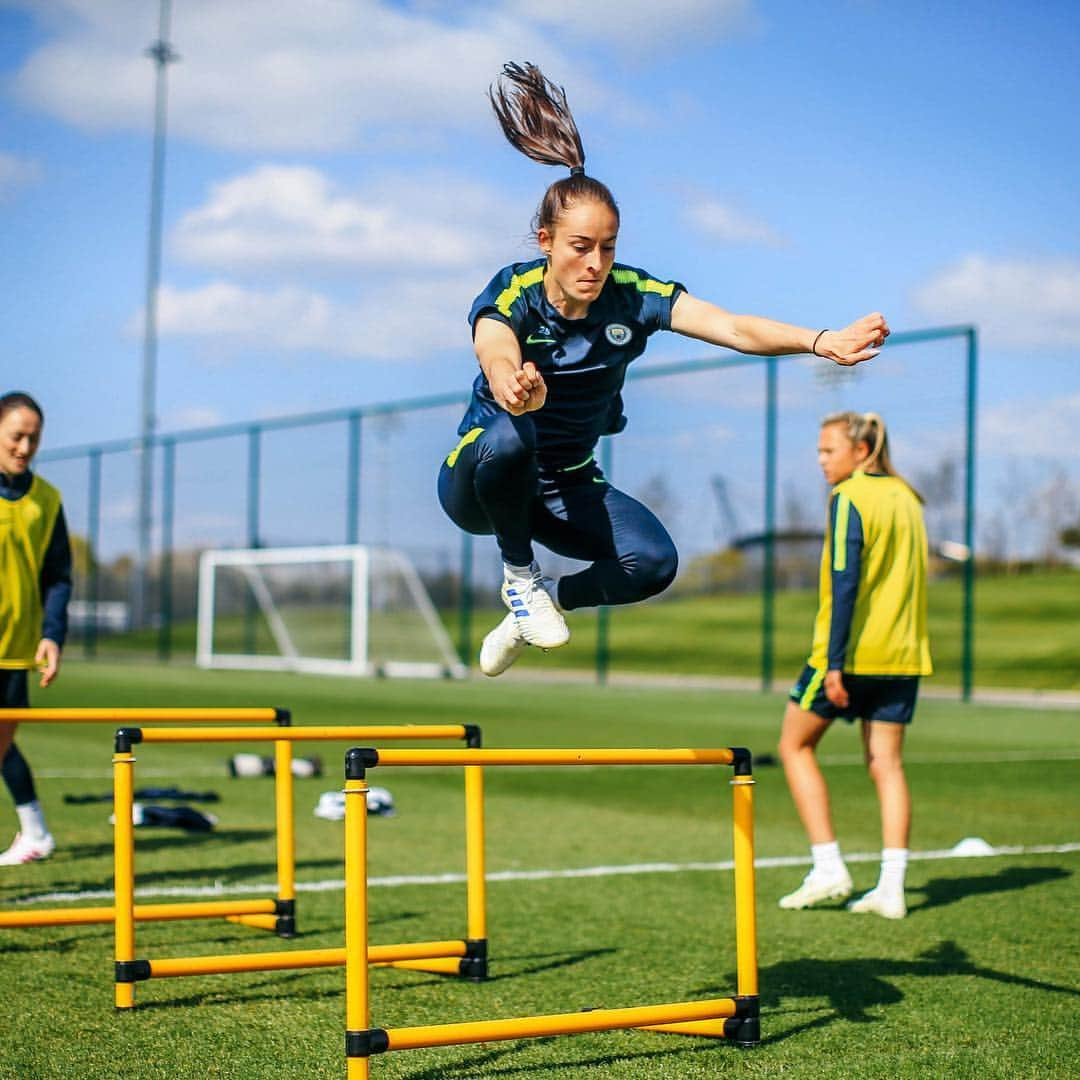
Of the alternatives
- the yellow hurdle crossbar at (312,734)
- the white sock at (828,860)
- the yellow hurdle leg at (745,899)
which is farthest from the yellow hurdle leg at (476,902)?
the white sock at (828,860)

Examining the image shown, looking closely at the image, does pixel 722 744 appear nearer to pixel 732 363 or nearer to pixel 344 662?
pixel 732 363

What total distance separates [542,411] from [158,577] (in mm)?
31823

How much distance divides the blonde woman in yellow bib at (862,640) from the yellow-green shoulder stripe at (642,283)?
2.20m

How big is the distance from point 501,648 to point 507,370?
4.60ft

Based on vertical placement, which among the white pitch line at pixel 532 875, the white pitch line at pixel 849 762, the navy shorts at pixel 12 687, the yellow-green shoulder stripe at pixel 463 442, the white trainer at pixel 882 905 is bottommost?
the white pitch line at pixel 849 762

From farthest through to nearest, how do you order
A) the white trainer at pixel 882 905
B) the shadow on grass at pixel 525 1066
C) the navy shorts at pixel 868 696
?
the navy shorts at pixel 868 696 → the white trainer at pixel 882 905 → the shadow on grass at pixel 525 1066

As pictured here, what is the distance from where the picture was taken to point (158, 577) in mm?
35250

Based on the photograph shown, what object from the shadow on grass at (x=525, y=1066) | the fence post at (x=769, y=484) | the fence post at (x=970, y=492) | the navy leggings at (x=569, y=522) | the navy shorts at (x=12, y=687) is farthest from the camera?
the fence post at (x=769, y=484)

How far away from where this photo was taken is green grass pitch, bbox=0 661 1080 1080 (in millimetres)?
4324

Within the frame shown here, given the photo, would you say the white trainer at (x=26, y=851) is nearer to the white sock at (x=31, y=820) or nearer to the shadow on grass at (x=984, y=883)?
the white sock at (x=31, y=820)

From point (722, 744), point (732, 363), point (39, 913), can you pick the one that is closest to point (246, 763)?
point (722, 744)

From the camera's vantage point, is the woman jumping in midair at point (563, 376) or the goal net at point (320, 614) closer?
the woman jumping in midair at point (563, 376)

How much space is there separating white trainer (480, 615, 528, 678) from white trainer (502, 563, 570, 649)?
0.31 feet

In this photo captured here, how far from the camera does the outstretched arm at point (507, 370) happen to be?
150 inches
